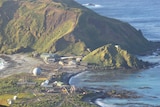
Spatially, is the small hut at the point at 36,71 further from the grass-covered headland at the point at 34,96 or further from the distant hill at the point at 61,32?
the distant hill at the point at 61,32

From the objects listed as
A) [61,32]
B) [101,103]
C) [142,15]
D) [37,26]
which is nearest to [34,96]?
[101,103]

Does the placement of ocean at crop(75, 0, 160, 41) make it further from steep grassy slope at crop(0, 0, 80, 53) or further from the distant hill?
steep grassy slope at crop(0, 0, 80, 53)

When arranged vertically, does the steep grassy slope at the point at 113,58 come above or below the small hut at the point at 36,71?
above

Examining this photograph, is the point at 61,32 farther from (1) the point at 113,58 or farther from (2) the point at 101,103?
(2) the point at 101,103

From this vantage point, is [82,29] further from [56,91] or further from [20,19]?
[56,91]

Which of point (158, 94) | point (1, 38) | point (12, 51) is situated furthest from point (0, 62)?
point (158, 94)

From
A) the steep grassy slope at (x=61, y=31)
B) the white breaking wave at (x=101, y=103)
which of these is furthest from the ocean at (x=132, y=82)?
the steep grassy slope at (x=61, y=31)
